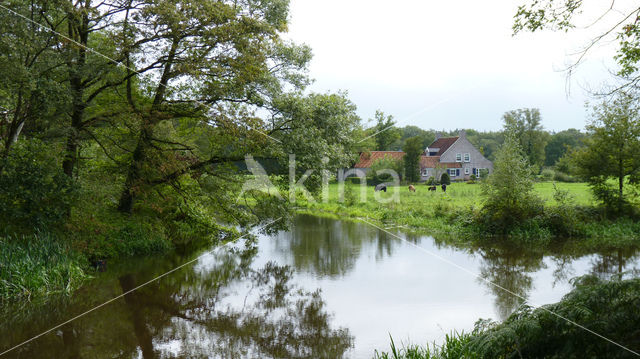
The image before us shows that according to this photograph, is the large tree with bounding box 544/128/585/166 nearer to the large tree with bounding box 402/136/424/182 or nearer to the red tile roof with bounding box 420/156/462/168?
the red tile roof with bounding box 420/156/462/168

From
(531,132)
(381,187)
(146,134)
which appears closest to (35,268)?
(146,134)

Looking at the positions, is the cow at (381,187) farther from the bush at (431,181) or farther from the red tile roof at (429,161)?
the bush at (431,181)

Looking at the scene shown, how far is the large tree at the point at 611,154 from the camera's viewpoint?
1612cm

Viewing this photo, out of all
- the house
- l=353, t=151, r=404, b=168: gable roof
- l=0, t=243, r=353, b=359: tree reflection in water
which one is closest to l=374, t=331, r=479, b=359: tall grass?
l=0, t=243, r=353, b=359: tree reflection in water

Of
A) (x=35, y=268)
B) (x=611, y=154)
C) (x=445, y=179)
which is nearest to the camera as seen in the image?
(x=35, y=268)

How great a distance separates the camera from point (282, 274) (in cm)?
1045

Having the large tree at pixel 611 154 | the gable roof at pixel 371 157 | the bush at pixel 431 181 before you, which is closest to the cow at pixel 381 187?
the gable roof at pixel 371 157

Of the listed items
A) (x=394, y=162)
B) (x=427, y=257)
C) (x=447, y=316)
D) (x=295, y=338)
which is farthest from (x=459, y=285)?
(x=394, y=162)

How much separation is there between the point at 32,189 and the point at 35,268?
5.65ft

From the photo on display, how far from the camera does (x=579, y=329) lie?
422 cm

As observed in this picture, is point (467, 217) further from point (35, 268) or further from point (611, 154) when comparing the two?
point (35, 268)

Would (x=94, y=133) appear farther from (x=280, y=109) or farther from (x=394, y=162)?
(x=394, y=162)

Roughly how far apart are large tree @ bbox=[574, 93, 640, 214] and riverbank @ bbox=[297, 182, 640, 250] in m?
0.86

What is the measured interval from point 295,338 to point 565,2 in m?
6.62
